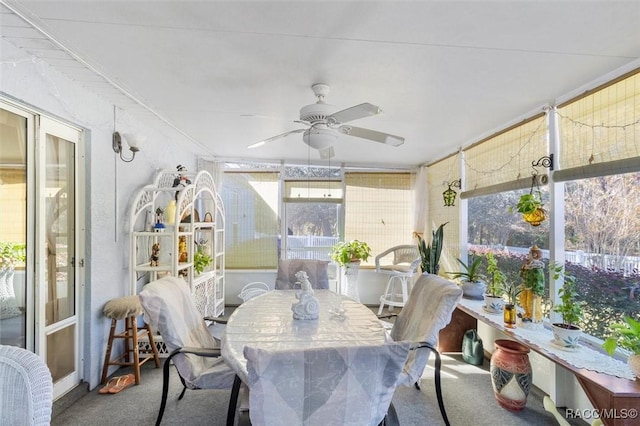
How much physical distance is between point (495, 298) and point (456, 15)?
2314mm

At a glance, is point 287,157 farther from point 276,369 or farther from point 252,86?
point 276,369

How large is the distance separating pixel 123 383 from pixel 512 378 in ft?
9.97

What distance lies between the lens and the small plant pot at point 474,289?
3129 millimetres

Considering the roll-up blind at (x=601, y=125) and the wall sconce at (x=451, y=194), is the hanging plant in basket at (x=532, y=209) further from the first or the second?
the wall sconce at (x=451, y=194)

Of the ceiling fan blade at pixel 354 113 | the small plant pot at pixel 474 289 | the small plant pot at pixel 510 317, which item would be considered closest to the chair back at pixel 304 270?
the small plant pot at pixel 474 289

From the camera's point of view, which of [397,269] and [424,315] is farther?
[397,269]

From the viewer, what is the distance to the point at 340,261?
464cm

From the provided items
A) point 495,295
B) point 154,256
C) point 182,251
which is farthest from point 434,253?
point 154,256

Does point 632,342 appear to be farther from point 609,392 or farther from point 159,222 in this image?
point 159,222

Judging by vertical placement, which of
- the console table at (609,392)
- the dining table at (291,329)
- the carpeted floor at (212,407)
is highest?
the dining table at (291,329)

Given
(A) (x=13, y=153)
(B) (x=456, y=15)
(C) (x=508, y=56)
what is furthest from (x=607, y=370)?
(A) (x=13, y=153)

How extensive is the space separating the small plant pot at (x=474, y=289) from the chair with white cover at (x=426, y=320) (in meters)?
0.97

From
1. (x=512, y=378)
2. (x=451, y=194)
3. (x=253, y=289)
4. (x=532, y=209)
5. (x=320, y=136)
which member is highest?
(x=320, y=136)

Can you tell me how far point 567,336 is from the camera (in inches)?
78.4
